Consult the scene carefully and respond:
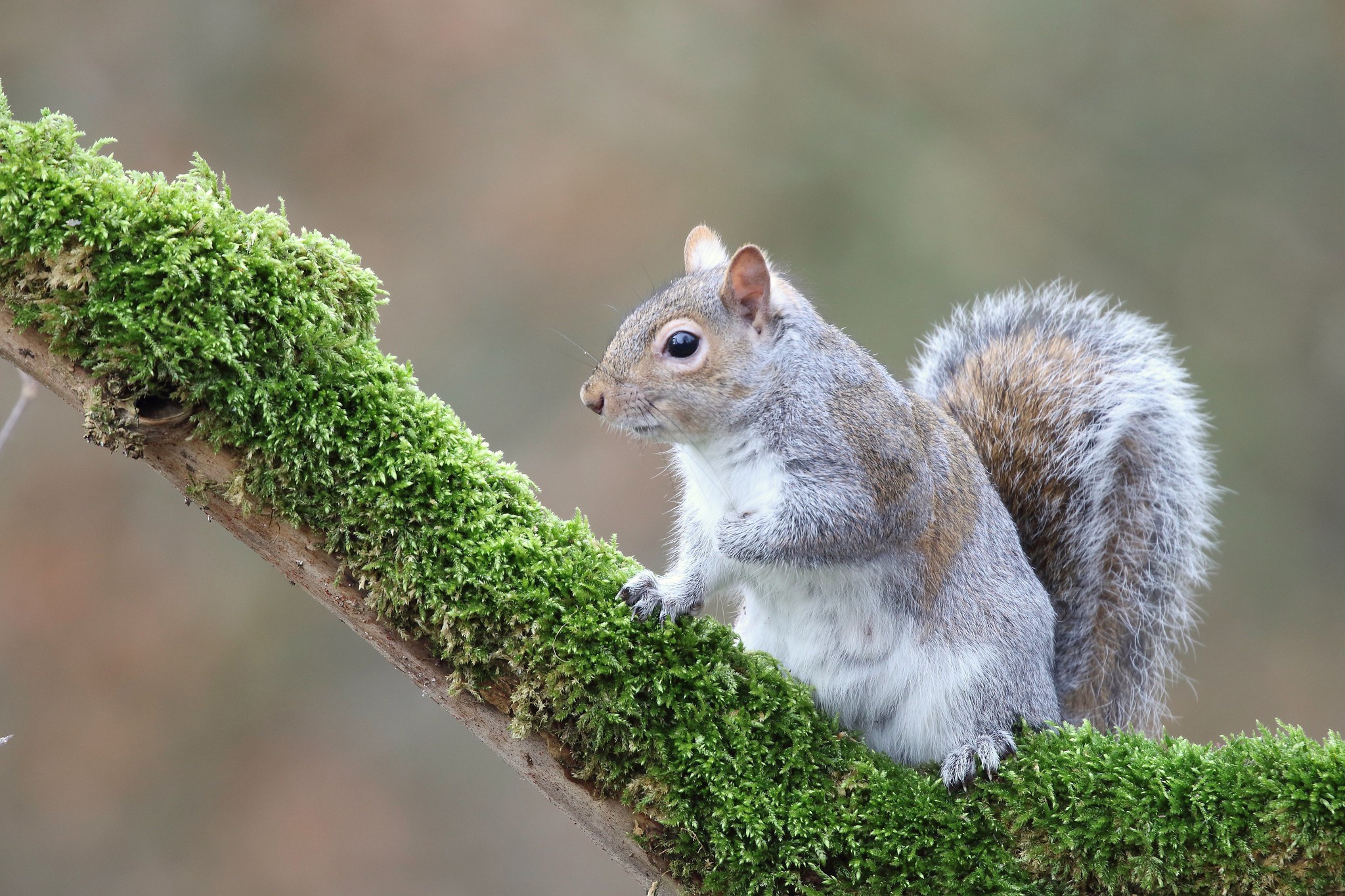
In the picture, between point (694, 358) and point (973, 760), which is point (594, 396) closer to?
point (694, 358)

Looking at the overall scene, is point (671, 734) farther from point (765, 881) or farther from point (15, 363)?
point (15, 363)

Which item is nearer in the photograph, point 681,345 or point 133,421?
point 133,421

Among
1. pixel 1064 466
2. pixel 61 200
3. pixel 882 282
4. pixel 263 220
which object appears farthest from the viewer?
pixel 882 282

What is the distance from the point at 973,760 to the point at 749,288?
3.03 feet

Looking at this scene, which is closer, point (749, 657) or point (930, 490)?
point (749, 657)

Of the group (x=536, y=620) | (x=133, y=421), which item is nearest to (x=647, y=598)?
(x=536, y=620)

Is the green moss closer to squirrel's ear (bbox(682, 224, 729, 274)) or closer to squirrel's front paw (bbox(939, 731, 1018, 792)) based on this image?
squirrel's front paw (bbox(939, 731, 1018, 792))

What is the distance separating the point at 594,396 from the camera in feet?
6.18

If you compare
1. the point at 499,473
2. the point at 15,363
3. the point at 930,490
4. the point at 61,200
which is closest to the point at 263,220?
the point at 61,200

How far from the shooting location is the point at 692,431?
192 cm

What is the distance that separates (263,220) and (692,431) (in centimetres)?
80

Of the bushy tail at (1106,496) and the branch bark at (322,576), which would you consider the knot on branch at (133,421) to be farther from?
the bushy tail at (1106,496)

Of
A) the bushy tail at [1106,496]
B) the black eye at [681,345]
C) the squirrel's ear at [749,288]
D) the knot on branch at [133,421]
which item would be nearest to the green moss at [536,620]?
the knot on branch at [133,421]

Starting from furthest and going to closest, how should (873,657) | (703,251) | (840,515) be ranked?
(703,251), (873,657), (840,515)
